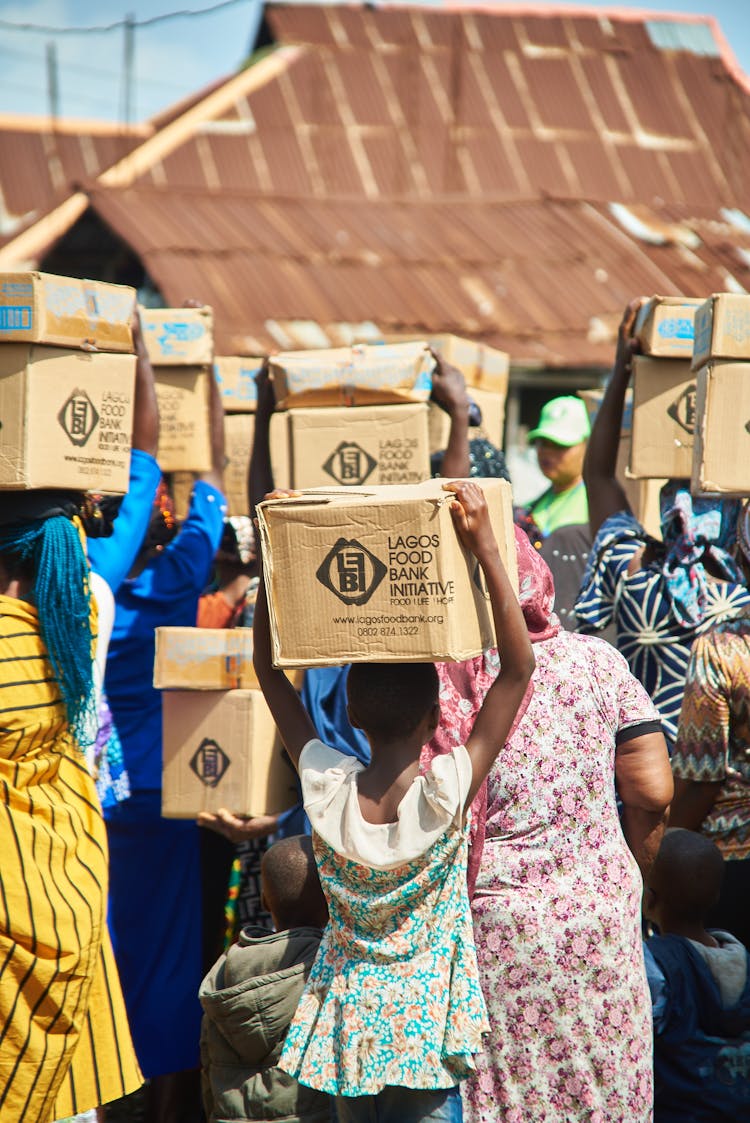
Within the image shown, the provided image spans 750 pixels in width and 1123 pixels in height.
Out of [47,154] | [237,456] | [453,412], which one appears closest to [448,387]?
[453,412]

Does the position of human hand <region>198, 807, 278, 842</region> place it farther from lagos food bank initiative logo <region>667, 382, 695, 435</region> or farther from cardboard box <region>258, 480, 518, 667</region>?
lagos food bank initiative logo <region>667, 382, 695, 435</region>

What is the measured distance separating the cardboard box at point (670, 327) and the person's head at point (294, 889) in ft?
5.83

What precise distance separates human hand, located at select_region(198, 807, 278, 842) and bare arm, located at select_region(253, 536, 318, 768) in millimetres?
1096

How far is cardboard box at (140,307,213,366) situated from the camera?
398 cm

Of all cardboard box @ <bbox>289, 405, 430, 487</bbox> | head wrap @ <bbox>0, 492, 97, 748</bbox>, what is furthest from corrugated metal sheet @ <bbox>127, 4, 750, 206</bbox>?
head wrap @ <bbox>0, 492, 97, 748</bbox>

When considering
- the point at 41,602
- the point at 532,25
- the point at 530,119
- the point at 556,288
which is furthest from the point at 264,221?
the point at 41,602

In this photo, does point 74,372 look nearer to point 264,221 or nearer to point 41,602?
point 41,602

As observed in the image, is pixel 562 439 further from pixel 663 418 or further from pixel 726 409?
pixel 726 409

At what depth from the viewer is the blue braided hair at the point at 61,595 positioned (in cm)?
277

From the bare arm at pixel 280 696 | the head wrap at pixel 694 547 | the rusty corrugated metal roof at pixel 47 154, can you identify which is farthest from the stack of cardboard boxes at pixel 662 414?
the rusty corrugated metal roof at pixel 47 154

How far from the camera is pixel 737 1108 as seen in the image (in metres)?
2.89

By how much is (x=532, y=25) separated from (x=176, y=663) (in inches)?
545

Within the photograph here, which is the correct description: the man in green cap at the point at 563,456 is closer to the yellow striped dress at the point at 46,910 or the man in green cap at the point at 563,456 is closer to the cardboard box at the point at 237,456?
the cardboard box at the point at 237,456

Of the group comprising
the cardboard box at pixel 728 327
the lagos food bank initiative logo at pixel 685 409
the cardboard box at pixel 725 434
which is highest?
the cardboard box at pixel 728 327
